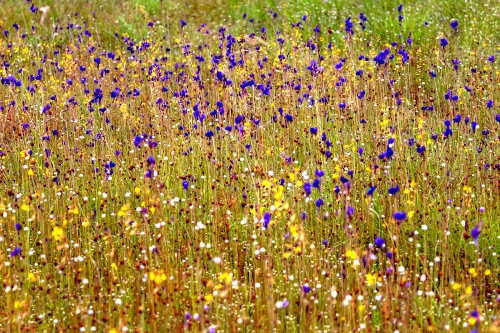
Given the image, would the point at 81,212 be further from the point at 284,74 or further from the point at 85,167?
the point at 284,74

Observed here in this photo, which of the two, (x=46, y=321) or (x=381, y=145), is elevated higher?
(x=381, y=145)

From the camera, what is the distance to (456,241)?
137 inches

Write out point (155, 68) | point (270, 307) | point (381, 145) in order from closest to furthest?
point (270, 307) < point (381, 145) < point (155, 68)

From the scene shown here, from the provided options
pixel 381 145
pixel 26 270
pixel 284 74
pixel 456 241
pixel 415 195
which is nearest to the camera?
pixel 26 270

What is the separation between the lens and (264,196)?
3834mm

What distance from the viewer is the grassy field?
2.88 m

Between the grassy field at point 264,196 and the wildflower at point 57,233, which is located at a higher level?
the wildflower at point 57,233

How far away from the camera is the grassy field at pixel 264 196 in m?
2.88

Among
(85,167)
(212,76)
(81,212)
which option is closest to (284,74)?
(212,76)

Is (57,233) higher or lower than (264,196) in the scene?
higher

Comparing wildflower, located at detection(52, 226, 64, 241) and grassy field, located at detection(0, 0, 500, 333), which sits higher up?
wildflower, located at detection(52, 226, 64, 241)

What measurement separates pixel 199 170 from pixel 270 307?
76.2 inches

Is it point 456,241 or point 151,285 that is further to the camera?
point 456,241

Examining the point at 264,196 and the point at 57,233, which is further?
the point at 264,196
